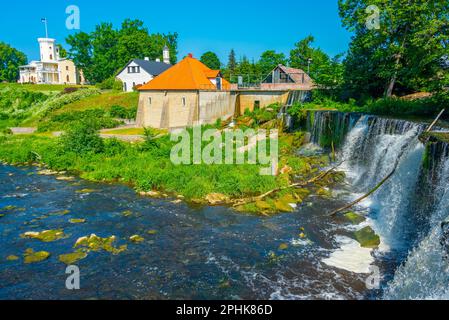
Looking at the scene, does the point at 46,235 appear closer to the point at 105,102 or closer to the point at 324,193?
the point at 324,193

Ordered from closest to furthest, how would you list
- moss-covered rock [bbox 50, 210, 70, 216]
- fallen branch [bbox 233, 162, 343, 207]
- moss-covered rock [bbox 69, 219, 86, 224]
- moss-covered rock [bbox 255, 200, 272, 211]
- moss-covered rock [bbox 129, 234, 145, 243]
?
moss-covered rock [bbox 129, 234, 145, 243]
moss-covered rock [bbox 69, 219, 86, 224]
moss-covered rock [bbox 50, 210, 70, 216]
moss-covered rock [bbox 255, 200, 272, 211]
fallen branch [bbox 233, 162, 343, 207]

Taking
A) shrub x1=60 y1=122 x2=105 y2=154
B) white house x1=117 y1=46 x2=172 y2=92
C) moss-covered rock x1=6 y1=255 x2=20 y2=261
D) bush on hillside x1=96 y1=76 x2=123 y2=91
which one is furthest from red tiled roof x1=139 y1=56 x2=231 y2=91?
moss-covered rock x1=6 y1=255 x2=20 y2=261

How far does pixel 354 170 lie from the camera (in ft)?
70.1

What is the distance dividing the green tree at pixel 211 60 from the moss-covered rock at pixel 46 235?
74.6 m

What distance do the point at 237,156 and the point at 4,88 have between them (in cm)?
5871

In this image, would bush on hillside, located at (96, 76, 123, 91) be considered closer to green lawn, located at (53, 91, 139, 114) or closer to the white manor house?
green lawn, located at (53, 91, 139, 114)

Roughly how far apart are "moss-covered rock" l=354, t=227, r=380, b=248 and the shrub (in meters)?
20.0

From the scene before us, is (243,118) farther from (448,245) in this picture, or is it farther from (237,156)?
(448,245)

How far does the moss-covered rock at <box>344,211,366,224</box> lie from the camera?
1500cm

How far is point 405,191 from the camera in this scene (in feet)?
49.5

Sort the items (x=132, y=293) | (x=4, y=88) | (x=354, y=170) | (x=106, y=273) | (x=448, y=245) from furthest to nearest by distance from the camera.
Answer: (x=4, y=88) → (x=354, y=170) → (x=106, y=273) → (x=132, y=293) → (x=448, y=245)

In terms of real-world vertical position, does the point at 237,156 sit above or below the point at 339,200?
above

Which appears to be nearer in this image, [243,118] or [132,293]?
[132,293]
